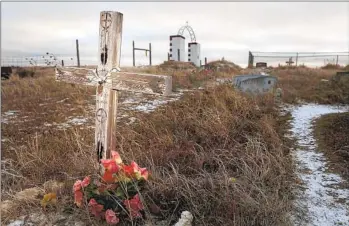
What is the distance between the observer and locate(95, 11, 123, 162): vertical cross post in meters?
2.99

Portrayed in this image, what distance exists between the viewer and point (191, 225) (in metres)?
2.63

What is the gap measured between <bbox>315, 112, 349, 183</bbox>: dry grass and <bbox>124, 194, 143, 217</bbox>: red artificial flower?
2.49m

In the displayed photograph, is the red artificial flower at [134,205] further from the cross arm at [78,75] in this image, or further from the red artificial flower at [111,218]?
the cross arm at [78,75]

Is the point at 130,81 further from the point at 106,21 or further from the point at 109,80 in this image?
the point at 106,21

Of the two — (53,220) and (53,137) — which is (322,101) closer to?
(53,137)

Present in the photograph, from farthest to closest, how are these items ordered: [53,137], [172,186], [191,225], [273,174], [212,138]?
[53,137]
[212,138]
[273,174]
[172,186]
[191,225]

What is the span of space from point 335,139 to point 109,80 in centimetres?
351

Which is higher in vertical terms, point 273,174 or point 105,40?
point 105,40

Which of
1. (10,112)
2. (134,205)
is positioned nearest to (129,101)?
(10,112)

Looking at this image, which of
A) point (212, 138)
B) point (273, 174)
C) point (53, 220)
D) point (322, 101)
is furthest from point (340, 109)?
point (53, 220)

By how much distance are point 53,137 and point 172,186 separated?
9.49 ft

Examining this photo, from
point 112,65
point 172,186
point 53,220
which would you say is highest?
point 112,65

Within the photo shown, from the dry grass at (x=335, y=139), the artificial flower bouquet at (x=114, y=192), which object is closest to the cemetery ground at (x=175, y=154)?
the artificial flower bouquet at (x=114, y=192)

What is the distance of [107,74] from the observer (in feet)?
10.1
